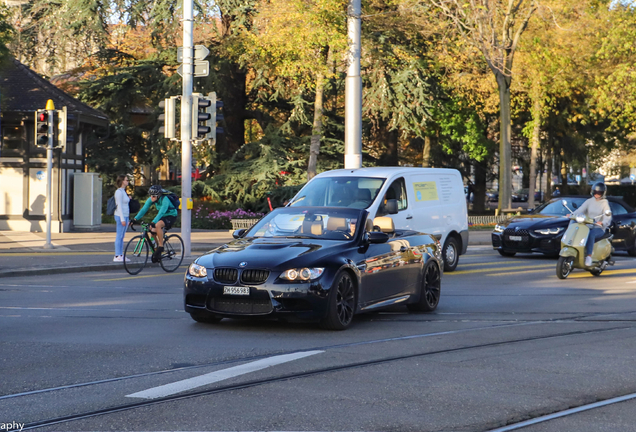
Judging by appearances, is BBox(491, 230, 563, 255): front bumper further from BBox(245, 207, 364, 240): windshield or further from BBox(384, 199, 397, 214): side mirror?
BBox(245, 207, 364, 240): windshield

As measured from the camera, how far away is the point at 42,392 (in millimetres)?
6559

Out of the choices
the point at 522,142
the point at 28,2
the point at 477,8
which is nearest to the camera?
the point at 477,8

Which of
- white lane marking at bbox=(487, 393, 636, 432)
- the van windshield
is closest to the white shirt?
the van windshield

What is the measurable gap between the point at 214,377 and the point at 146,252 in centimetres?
1062

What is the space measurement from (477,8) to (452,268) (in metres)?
16.5

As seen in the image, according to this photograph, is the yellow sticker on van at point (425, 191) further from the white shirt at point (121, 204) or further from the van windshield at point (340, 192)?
the white shirt at point (121, 204)

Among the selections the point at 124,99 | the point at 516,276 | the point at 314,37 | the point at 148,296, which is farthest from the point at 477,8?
the point at 148,296

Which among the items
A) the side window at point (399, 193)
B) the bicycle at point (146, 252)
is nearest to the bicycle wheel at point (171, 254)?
the bicycle at point (146, 252)

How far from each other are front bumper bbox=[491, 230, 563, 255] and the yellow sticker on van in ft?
13.5

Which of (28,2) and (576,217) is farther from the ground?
(28,2)

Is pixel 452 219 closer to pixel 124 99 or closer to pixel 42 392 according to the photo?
pixel 42 392

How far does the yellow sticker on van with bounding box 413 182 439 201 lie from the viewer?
1705 cm

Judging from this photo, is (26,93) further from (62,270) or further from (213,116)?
(62,270)

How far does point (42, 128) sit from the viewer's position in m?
21.0
